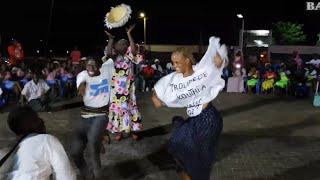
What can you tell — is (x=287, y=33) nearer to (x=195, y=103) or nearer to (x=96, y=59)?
(x=96, y=59)

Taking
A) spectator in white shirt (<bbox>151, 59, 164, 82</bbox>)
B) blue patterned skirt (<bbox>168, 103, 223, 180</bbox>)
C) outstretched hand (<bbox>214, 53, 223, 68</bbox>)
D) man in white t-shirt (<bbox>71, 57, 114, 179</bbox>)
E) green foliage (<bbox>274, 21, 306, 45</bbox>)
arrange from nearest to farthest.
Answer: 1. blue patterned skirt (<bbox>168, 103, 223, 180</bbox>)
2. outstretched hand (<bbox>214, 53, 223, 68</bbox>)
3. man in white t-shirt (<bbox>71, 57, 114, 179</bbox>)
4. spectator in white shirt (<bbox>151, 59, 164, 82</bbox>)
5. green foliage (<bbox>274, 21, 306, 45</bbox>)

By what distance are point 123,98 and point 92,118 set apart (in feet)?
7.61

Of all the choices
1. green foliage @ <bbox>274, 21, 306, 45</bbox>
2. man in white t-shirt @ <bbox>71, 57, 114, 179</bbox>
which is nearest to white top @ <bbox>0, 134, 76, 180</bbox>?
man in white t-shirt @ <bbox>71, 57, 114, 179</bbox>

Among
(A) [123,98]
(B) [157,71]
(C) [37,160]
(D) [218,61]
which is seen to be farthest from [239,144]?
(B) [157,71]

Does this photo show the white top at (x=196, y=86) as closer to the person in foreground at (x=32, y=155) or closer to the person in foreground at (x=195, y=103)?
the person in foreground at (x=195, y=103)

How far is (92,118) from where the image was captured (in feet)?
18.3

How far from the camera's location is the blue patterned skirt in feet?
15.1

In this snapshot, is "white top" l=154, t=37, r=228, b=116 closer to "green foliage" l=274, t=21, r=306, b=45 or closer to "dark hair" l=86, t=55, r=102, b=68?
"dark hair" l=86, t=55, r=102, b=68

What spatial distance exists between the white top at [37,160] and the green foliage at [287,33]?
46.2 metres

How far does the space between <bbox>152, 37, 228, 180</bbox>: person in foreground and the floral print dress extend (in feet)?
9.38

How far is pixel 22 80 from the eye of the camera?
13.1 metres

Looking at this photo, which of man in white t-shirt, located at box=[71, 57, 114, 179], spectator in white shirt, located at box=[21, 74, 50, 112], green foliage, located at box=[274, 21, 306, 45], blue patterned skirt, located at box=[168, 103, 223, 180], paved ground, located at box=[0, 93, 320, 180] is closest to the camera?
blue patterned skirt, located at box=[168, 103, 223, 180]

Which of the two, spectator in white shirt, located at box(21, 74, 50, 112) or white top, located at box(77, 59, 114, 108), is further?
spectator in white shirt, located at box(21, 74, 50, 112)

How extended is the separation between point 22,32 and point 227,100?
23414 mm
